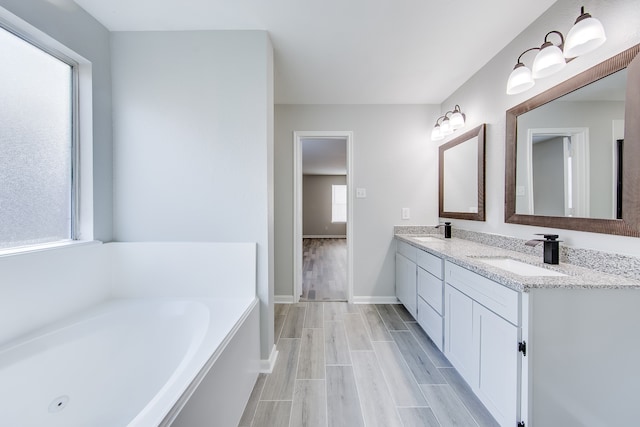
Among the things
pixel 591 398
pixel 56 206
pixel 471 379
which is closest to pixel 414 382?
pixel 471 379

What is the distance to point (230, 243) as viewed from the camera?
173 centimetres

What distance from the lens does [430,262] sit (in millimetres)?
2033

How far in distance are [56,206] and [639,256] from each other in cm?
304

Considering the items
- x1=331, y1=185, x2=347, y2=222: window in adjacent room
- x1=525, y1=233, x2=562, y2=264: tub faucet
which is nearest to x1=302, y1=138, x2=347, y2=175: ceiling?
x1=331, y1=185, x2=347, y2=222: window in adjacent room

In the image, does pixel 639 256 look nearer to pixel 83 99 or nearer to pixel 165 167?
pixel 165 167

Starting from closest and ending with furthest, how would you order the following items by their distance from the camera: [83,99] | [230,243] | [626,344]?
[626,344]
[83,99]
[230,243]

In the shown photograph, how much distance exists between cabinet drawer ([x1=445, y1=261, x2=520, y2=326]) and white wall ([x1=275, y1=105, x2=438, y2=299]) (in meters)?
1.25

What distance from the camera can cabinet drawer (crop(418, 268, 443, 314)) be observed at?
6.19 ft

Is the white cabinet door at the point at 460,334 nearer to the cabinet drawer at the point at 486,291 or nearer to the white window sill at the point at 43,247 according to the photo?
the cabinet drawer at the point at 486,291

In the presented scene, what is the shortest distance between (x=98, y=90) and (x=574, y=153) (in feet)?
9.74

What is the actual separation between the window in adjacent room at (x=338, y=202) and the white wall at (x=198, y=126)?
288 inches

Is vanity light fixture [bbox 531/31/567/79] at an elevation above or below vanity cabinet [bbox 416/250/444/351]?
→ above

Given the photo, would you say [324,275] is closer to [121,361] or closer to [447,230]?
[447,230]

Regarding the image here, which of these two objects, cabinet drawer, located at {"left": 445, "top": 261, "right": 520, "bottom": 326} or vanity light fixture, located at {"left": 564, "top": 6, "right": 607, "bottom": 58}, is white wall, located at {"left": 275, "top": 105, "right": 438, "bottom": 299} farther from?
vanity light fixture, located at {"left": 564, "top": 6, "right": 607, "bottom": 58}
